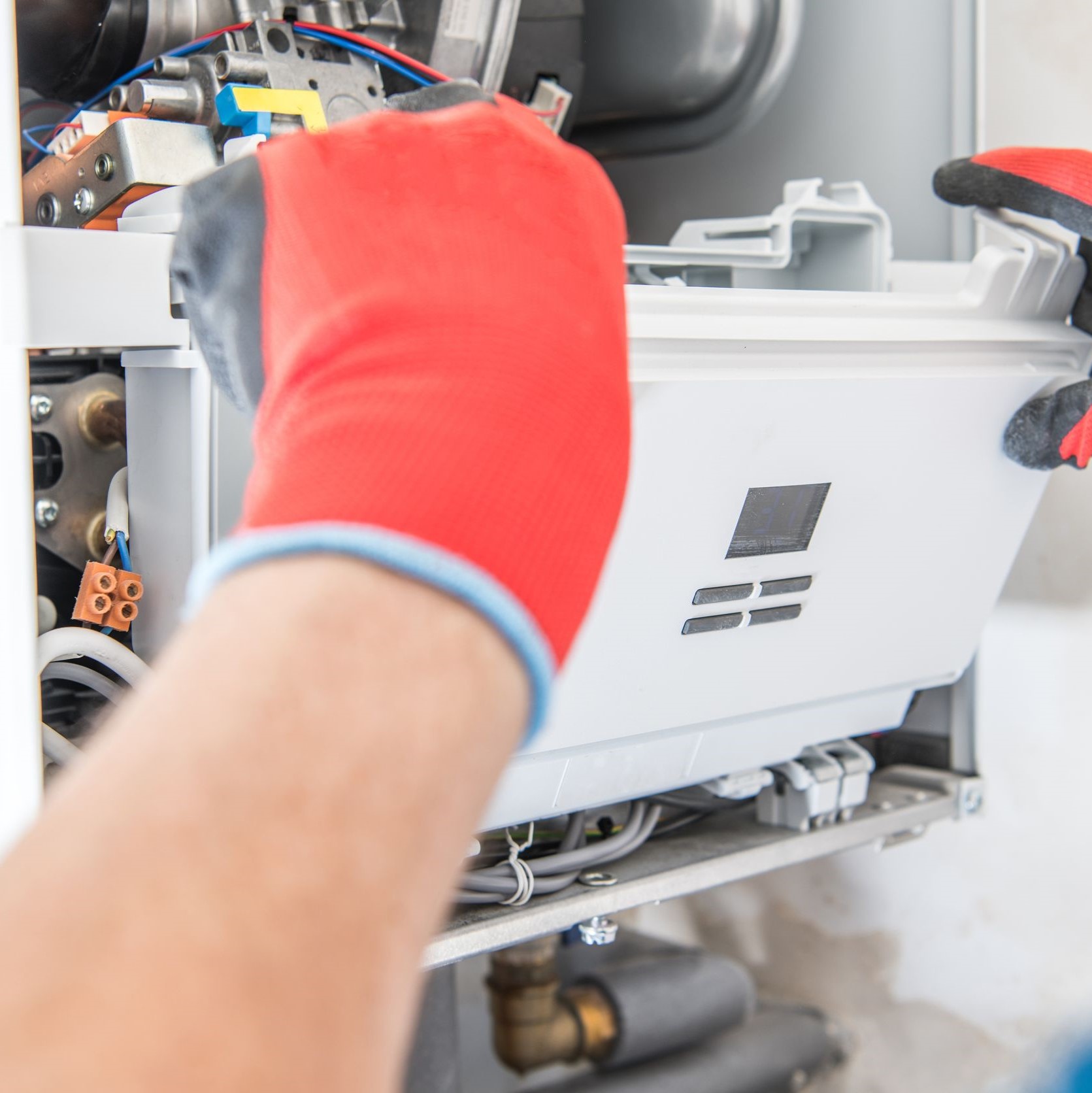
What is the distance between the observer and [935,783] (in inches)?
52.1

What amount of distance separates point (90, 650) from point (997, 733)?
0.97 m

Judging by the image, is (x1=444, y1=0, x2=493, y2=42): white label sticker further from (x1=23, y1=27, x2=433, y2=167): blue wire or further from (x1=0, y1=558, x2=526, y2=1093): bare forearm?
(x1=0, y1=558, x2=526, y2=1093): bare forearm

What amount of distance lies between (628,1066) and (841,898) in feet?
1.12

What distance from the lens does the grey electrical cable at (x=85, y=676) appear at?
2.60 feet

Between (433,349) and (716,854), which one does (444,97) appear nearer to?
(433,349)

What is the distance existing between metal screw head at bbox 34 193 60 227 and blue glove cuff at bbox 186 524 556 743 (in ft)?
2.09

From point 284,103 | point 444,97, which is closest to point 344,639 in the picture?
point 444,97

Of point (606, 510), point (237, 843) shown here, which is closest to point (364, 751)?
point (237, 843)

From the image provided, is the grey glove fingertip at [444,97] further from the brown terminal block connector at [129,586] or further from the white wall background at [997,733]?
the white wall background at [997,733]

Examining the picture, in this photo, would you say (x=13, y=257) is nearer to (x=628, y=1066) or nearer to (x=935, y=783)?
(x=935, y=783)

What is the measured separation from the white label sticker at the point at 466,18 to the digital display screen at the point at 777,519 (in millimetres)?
522

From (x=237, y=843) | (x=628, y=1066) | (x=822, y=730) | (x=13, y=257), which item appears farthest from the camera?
(x=628, y=1066)

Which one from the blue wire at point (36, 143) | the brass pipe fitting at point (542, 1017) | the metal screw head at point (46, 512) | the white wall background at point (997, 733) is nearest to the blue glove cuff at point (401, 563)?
the metal screw head at point (46, 512)

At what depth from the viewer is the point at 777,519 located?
0.91 metres
